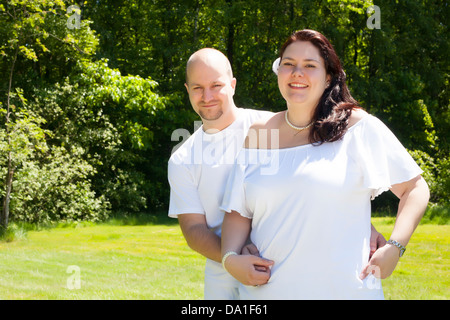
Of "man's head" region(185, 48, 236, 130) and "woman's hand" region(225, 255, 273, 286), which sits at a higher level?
"man's head" region(185, 48, 236, 130)

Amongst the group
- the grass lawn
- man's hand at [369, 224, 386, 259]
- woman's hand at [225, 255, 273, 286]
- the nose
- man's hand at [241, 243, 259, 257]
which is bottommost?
the grass lawn

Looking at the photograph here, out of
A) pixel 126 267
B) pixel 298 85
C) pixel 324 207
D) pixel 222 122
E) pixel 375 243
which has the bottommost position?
pixel 126 267

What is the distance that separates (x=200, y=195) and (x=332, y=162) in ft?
2.31

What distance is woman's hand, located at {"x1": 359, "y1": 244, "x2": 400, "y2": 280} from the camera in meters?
2.30

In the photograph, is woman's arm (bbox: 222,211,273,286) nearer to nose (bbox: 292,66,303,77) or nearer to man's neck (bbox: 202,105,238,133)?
man's neck (bbox: 202,105,238,133)

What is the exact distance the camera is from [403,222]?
2371mm

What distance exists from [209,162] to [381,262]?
890mm

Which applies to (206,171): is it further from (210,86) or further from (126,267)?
(126,267)

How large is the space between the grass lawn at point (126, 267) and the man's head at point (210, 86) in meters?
4.40

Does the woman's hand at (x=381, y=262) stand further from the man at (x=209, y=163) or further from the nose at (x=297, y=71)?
the nose at (x=297, y=71)

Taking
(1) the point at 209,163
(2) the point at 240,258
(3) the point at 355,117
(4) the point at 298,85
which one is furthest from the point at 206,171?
(3) the point at 355,117

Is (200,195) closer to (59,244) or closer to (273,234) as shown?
(273,234)

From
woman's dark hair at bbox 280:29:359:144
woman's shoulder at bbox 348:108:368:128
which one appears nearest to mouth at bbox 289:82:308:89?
woman's dark hair at bbox 280:29:359:144
